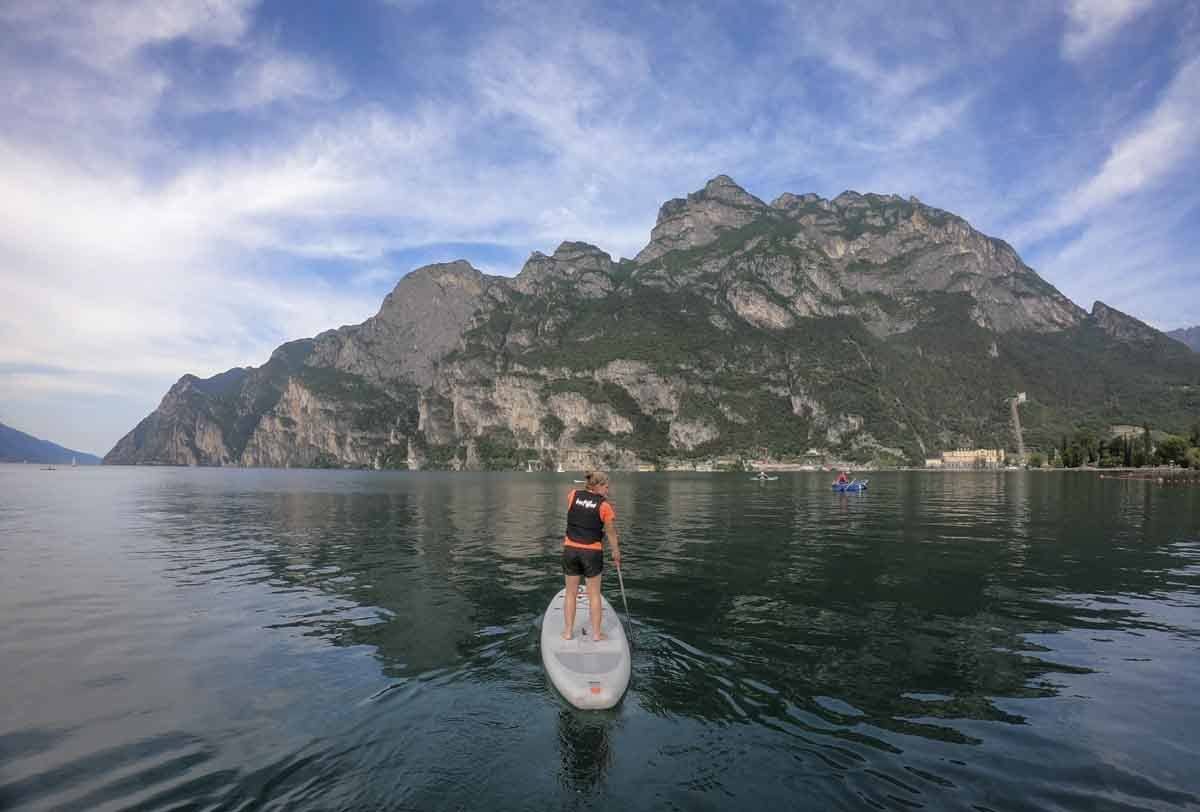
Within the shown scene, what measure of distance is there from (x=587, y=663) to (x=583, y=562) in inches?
82.4

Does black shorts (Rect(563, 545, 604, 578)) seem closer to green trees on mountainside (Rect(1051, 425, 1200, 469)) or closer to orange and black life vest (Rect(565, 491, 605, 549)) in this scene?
orange and black life vest (Rect(565, 491, 605, 549))

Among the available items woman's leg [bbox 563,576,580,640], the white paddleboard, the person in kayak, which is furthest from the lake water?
the person in kayak

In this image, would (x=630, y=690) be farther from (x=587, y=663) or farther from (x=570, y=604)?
(x=570, y=604)

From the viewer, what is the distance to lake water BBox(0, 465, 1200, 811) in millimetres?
7863

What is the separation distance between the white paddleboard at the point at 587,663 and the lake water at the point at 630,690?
0.34m

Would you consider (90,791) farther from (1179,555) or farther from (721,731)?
(1179,555)

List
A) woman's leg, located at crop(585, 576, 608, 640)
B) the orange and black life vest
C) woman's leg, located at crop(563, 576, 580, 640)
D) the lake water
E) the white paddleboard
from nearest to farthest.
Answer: the lake water, the white paddleboard, woman's leg, located at crop(585, 576, 608, 640), woman's leg, located at crop(563, 576, 580, 640), the orange and black life vest

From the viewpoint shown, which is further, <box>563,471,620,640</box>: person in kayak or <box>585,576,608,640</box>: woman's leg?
<box>563,471,620,640</box>: person in kayak

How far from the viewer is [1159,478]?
344 feet

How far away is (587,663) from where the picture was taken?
1116cm

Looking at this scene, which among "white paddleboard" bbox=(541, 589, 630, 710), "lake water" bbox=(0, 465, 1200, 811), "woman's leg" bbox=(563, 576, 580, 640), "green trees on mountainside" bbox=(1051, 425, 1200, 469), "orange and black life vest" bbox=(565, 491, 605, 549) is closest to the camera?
"lake water" bbox=(0, 465, 1200, 811)

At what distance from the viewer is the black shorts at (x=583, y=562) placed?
12648 millimetres

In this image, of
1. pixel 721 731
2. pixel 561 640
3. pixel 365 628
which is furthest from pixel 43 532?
pixel 721 731

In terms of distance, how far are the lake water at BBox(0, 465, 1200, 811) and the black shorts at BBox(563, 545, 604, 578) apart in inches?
81.0
